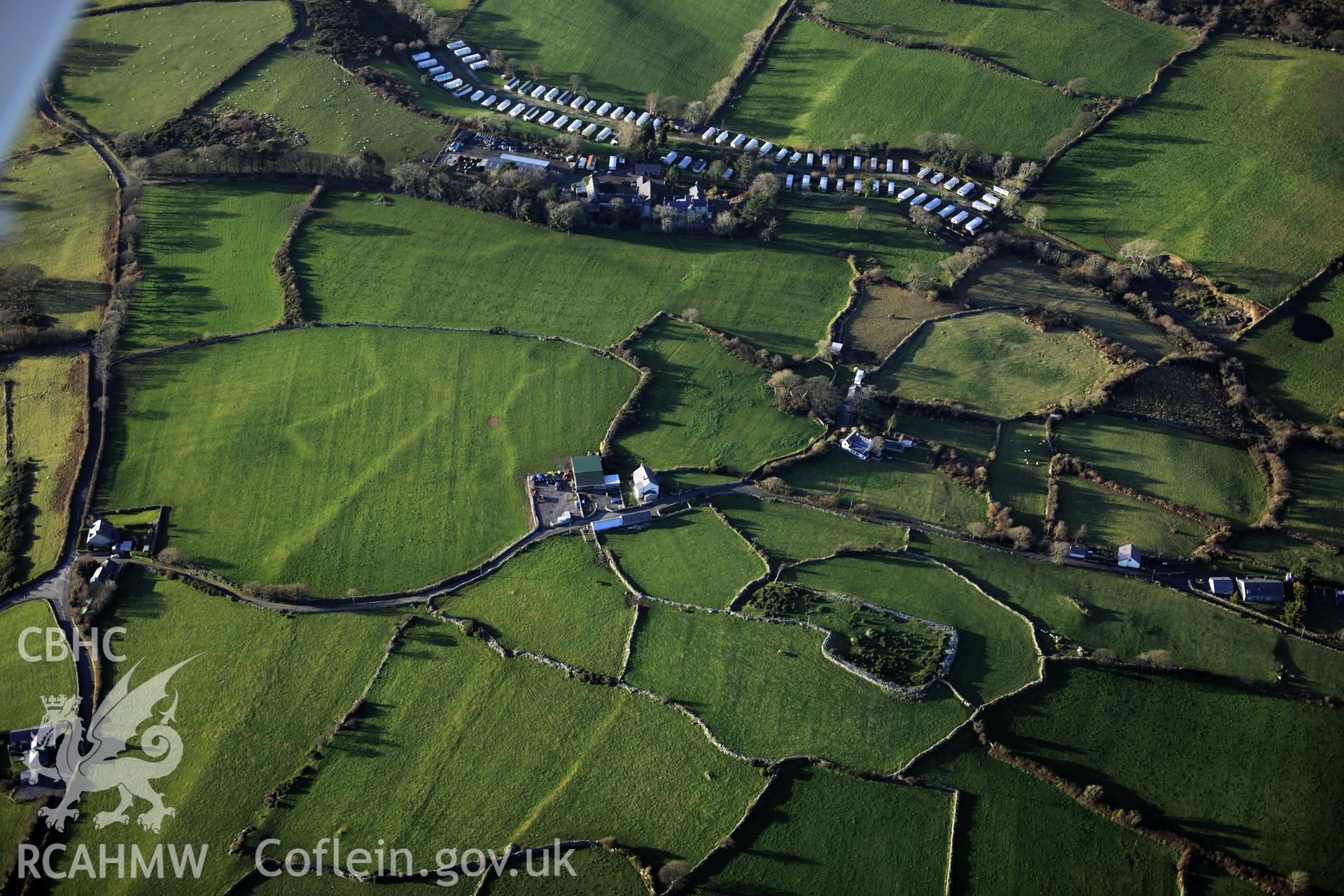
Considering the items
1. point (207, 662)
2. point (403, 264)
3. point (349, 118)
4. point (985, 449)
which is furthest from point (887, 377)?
point (349, 118)

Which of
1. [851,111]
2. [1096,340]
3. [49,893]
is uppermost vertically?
[851,111]

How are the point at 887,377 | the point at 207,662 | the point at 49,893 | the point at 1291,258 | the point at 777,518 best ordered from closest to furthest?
1. the point at 49,893
2. the point at 207,662
3. the point at 777,518
4. the point at 887,377
5. the point at 1291,258

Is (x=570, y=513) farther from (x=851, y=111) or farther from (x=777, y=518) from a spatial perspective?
(x=851, y=111)

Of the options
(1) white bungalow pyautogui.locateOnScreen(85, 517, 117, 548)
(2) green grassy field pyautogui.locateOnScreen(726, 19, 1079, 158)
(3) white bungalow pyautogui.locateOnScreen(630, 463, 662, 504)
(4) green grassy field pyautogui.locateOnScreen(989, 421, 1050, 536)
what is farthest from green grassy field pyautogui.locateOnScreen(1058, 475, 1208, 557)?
(1) white bungalow pyautogui.locateOnScreen(85, 517, 117, 548)

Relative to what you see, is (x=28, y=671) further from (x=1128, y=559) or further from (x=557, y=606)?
(x=1128, y=559)

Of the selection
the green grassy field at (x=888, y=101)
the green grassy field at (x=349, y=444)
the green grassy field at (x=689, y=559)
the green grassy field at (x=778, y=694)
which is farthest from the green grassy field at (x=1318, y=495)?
the green grassy field at (x=349, y=444)

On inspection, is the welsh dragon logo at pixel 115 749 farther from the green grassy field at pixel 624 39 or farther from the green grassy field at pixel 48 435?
the green grassy field at pixel 624 39

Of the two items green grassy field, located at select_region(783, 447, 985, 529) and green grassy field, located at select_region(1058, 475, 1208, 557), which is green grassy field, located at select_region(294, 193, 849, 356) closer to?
green grassy field, located at select_region(783, 447, 985, 529)
